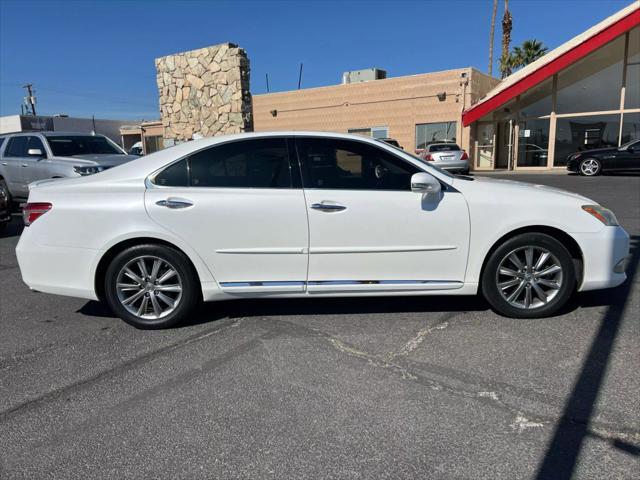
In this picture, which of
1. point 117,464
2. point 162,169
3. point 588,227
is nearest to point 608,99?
point 588,227

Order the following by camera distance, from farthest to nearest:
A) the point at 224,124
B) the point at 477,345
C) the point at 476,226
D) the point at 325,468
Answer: the point at 224,124
the point at 476,226
the point at 477,345
the point at 325,468

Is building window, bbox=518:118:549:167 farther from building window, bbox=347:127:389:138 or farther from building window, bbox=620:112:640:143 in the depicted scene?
building window, bbox=347:127:389:138

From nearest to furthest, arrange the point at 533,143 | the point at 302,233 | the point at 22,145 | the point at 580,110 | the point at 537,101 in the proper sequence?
the point at 302,233 < the point at 22,145 < the point at 580,110 < the point at 537,101 < the point at 533,143

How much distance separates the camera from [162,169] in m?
4.03

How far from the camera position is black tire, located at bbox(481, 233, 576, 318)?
3998 mm

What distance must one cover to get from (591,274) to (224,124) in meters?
14.2

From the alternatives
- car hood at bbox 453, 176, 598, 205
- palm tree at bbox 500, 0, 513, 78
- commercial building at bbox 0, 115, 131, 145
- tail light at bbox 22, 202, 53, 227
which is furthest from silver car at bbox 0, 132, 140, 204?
commercial building at bbox 0, 115, 131, 145

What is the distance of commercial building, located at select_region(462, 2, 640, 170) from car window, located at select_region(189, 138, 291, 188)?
19.7m

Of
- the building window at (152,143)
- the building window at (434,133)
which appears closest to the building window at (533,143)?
the building window at (434,133)

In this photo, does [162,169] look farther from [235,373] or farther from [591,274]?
[591,274]

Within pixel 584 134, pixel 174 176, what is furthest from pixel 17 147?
pixel 584 134

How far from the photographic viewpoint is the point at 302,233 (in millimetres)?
3920

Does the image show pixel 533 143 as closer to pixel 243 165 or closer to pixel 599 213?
pixel 599 213

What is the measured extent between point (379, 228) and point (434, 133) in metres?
22.0
